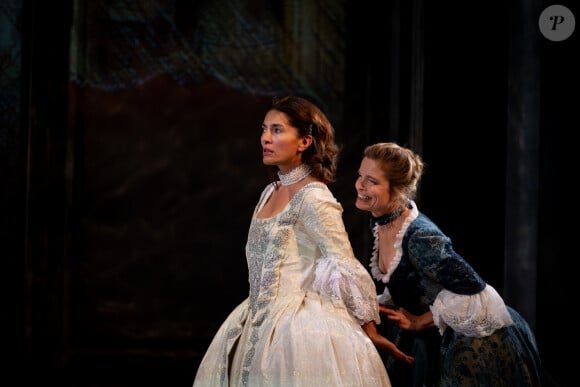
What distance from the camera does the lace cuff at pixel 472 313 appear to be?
9.07 feet

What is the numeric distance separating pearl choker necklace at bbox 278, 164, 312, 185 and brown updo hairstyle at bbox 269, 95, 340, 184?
0.02 meters

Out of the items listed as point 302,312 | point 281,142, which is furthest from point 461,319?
point 281,142

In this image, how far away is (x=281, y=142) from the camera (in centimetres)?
288

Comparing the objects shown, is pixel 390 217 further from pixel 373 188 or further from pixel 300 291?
pixel 300 291

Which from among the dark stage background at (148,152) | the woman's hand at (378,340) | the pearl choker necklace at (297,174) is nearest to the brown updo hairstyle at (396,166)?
the pearl choker necklace at (297,174)

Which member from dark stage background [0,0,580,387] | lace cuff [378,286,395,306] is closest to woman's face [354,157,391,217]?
lace cuff [378,286,395,306]

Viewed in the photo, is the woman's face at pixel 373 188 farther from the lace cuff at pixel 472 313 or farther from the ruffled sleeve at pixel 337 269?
the lace cuff at pixel 472 313

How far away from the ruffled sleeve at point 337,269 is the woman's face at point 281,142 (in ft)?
0.65

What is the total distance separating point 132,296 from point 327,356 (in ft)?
8.22

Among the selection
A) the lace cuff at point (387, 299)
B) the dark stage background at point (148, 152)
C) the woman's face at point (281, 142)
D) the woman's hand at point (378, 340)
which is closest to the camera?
the woman's hand at point (378, 340)

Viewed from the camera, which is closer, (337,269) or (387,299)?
(337,269)

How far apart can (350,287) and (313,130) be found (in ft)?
1.87

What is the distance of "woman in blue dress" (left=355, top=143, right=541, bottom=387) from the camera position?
9.12 feet

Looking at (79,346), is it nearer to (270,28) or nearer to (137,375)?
(137,375)
